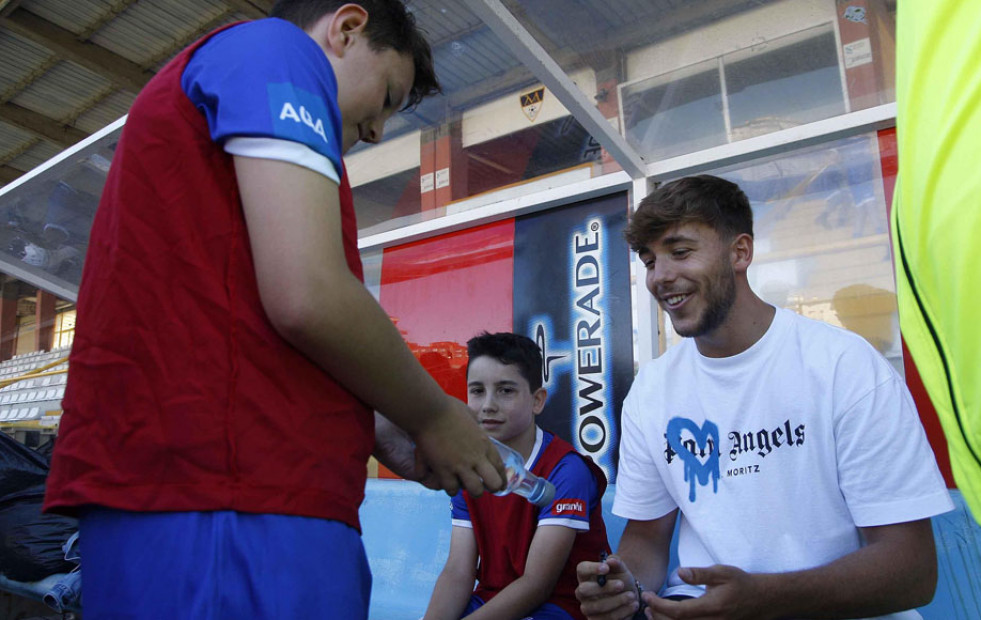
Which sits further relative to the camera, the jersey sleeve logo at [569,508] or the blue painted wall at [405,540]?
the blue painted wall at [405,540]

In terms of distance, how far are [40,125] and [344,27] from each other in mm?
7909

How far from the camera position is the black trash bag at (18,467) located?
322 centimetres

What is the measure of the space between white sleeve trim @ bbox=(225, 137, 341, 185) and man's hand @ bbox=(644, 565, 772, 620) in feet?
3.37

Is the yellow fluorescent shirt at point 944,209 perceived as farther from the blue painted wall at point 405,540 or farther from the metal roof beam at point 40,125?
the metal roof beam at point 40,125

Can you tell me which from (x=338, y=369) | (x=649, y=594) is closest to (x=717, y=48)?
(x=649, y=594)

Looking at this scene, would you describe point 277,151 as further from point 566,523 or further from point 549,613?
point 549,613

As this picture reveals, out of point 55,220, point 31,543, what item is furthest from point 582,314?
point 55,220

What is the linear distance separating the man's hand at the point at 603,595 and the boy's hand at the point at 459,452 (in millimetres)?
603

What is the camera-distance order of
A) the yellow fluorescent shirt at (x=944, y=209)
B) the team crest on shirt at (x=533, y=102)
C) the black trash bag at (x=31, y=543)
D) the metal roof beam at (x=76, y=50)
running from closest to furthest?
the yellow fluorescent shirt at (x=944, y=209) → the black trash bag at (x=31, y=543) → the team crest on shirt at (x=533, y=102) → the metal roof beam at (x=76, y=50)

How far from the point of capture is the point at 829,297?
2.48 metres

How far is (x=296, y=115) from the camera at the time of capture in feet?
2.70

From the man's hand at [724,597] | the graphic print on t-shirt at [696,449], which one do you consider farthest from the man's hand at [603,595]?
the graphic print on t-shirt at [696,449]

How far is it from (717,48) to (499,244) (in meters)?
1.29

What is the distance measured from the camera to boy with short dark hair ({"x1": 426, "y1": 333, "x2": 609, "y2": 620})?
1971 mm
